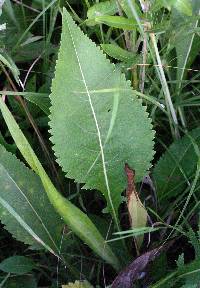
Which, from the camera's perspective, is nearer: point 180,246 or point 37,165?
point 37,165

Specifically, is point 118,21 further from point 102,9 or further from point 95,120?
point 95,120

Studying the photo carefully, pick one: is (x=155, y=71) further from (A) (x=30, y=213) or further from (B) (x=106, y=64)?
(A) (x=30, y=213)

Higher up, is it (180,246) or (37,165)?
(37,165)

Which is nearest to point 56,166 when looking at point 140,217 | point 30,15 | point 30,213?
point 30,213

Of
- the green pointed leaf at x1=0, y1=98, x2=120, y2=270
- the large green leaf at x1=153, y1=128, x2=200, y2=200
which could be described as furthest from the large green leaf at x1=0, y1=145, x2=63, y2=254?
the large green leaf at x1=153, y1=128, x2=200, y2=200

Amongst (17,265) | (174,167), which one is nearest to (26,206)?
(17,265)

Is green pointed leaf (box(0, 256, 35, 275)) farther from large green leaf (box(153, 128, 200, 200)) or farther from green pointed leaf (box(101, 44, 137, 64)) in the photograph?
green pointed leaf (box(101, 44, 137, 64))

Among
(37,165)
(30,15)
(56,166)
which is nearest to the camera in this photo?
(37,165)
